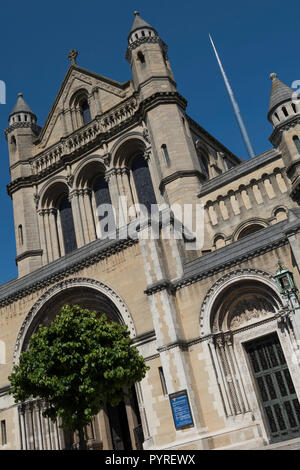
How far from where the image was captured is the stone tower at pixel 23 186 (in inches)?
1215

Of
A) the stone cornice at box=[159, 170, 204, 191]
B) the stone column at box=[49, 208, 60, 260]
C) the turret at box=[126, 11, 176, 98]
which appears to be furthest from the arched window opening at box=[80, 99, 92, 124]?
the stone cornice at box=[159, 170, 204, 191]

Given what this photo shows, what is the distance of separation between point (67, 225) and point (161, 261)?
45.6ft

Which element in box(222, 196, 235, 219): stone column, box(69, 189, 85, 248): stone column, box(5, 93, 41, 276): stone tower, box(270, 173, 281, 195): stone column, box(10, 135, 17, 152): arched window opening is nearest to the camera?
box(270, 173, 281, 195): stone column

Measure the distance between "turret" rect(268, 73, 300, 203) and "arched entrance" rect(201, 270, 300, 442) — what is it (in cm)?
638

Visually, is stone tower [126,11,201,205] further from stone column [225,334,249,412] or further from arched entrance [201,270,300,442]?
stone column [225,334,249,412]

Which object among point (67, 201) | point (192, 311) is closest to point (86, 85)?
point (67, 201)

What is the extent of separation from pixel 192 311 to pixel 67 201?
17.1 metres

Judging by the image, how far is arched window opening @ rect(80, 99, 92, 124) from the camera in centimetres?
3475

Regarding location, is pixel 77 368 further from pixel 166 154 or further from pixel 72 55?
pixel 72 55

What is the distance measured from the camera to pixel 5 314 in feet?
79.5

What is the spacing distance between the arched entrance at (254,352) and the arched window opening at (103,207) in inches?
489

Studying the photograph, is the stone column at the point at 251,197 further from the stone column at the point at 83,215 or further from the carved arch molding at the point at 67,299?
the stone column at the point at 83,215

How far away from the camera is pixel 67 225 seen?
106ft

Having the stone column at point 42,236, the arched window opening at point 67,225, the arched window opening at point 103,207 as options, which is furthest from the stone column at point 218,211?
the stone column at point 42,236
